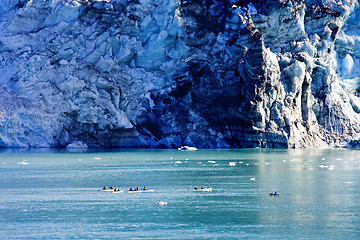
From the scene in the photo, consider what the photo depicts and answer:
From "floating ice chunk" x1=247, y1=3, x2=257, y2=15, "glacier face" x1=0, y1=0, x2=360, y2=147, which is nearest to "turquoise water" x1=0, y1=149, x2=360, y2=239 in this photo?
"glacier face" x1=0, y1=0, x2=360, y2=147

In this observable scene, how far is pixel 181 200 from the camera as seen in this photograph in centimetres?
2914

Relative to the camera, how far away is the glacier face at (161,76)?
213 ft

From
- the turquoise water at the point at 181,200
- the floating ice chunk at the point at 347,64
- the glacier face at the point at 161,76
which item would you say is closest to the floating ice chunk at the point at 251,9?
the glacier face at the point at 161,76

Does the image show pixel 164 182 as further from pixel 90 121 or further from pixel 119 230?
pixel 90 121

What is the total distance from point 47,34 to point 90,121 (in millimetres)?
10551

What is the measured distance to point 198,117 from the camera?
67188 millimetres

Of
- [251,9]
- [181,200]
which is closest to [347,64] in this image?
[251,9]

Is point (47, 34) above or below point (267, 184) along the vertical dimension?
above

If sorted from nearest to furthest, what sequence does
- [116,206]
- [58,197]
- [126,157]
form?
1. [116,206]
2. [58,197]
3. [126,157]

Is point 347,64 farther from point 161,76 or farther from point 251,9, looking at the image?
point 161,76

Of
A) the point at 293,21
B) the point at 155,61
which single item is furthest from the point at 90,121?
the point at 293,21

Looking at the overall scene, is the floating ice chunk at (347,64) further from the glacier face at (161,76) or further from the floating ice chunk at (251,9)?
the floating ice chunk at (251,9)

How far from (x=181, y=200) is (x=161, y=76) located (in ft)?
134

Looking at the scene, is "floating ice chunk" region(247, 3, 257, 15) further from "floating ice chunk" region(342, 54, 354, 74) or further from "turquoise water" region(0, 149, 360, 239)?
"turquoise water" region(0, 149, 360, 239)
